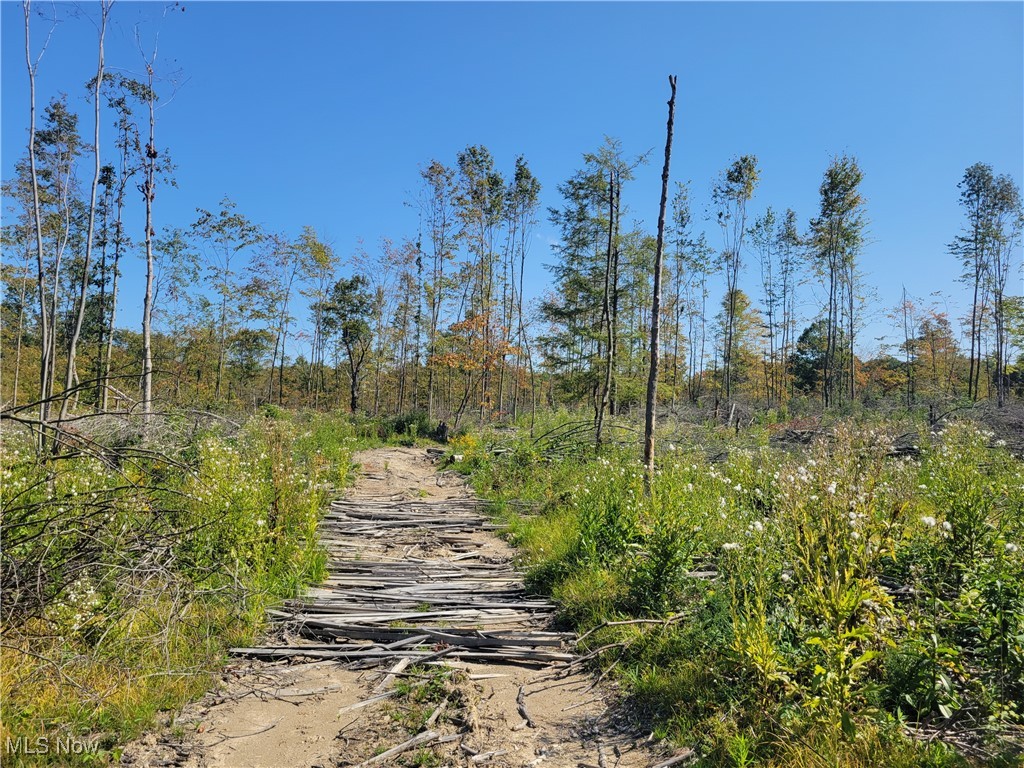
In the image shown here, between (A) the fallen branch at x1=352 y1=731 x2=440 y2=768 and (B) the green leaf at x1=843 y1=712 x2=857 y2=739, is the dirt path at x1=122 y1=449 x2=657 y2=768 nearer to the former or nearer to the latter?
(A) the fallen branch at x1=352 y1=731 x2=440 y2=768

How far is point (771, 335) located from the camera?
3641cm

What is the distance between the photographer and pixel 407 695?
3.60 m

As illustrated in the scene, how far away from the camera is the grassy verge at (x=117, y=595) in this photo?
288 centimetres

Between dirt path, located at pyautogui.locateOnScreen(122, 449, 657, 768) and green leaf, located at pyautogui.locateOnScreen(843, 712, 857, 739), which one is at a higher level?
green leaf, located at pyautogui.locateOnScreen(843, 712, 857, 739)

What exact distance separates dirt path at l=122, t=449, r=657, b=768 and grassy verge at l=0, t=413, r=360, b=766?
30cm

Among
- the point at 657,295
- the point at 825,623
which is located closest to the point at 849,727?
the point at 825,623

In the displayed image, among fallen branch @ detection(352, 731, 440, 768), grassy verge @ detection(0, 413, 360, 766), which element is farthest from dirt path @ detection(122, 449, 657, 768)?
grassy verge @ detection(0, 413, 360, 766)

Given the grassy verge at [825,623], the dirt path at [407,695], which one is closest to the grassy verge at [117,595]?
the dirt path at [407,695]

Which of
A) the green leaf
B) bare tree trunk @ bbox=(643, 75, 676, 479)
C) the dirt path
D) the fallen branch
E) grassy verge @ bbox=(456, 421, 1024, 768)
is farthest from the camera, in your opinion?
bare tree trunk @ bbox=(643, 75, 676, 479)

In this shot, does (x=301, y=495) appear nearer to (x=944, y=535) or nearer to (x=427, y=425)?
(x=944, y=535)

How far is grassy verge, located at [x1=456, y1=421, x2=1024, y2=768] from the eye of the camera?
2.52 m

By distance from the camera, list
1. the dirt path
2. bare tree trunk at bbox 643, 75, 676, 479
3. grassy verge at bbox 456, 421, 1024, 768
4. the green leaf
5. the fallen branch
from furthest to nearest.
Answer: bare tree trunk at bbox 643, 75, 676, 479 < the dirt path < the fallen branch < grassy verge at bbox 456, 421, 1024, 768 < the green leaf

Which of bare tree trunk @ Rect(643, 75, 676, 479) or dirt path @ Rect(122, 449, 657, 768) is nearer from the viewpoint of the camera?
dirt path @ Rect(122, 449, 657, 768)

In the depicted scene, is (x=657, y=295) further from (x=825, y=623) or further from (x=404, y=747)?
(x=404, y=747)
